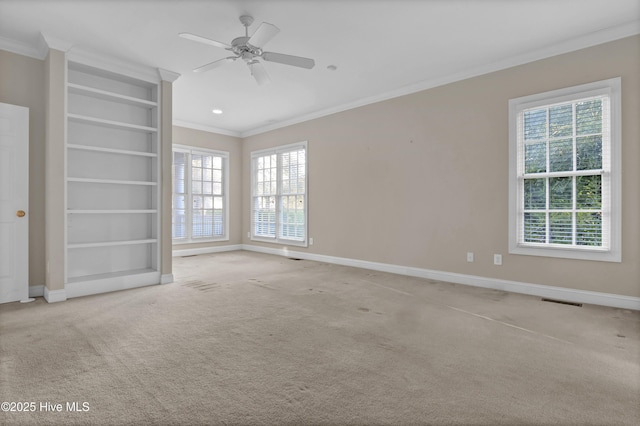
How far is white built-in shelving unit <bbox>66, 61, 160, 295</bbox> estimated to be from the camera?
12.6 ft

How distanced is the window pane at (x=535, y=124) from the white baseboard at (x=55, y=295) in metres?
5.50

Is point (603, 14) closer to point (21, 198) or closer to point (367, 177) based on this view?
point (367, 177)

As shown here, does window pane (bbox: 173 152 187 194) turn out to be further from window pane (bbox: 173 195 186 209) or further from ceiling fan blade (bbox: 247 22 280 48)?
ceiling fan blade (bbox: 247 22 280 48)

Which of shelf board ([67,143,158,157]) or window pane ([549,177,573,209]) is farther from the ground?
shelf board ([67,143,158,157])

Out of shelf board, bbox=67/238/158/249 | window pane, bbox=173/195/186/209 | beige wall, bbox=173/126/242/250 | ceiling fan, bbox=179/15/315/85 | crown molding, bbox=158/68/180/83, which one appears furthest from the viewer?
beige wall, bbox=173/126/242/250

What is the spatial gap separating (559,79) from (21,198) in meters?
5.99

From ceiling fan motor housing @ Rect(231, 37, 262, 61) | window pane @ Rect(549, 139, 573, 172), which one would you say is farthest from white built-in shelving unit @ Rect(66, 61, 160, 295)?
window pane @ Rect(549, 139, 573, 172)

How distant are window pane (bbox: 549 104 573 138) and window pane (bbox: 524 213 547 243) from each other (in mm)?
916

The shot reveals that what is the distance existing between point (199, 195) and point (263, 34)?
490 centimetres

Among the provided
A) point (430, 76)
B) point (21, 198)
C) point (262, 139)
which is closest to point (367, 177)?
point (430, 76)

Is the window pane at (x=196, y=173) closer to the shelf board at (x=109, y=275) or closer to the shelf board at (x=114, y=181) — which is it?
the shelf board at (x=114, y=181)

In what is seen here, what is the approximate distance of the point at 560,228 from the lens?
3.59m

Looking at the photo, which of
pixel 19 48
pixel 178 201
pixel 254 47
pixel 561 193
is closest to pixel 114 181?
pixel 19 48

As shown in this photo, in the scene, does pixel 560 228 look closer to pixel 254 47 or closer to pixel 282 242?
pixel 254 47
